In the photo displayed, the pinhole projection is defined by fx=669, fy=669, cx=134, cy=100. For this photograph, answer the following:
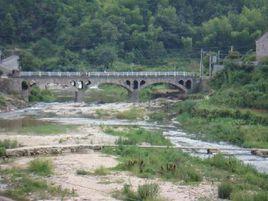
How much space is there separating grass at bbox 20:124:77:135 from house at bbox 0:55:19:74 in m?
38.6

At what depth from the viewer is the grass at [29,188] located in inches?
1465

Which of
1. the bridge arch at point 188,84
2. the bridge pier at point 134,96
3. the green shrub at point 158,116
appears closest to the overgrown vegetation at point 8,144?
the green shrub at point 158,116

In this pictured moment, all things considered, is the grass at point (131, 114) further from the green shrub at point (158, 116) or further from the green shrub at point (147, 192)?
the green shrub at point (147, 192)

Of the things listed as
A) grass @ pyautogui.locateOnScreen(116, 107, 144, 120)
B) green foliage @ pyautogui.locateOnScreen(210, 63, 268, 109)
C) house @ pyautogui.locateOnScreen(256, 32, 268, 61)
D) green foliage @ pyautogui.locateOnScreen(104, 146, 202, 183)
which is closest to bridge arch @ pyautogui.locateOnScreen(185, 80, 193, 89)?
green foliage @ pyautogui.locateOnScreen(210, 63, 268, 109)

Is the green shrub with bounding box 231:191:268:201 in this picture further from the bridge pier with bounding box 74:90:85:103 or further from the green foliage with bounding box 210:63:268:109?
the bridge pier with bounding box 74:90:85:103

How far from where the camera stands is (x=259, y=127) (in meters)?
67.5

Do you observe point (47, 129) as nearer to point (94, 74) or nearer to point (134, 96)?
point (94, 74)

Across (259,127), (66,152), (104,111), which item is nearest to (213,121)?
(259,127)

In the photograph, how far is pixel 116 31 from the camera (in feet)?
481

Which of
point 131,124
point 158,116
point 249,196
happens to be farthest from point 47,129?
point 249,196

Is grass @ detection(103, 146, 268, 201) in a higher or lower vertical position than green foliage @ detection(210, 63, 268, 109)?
lower

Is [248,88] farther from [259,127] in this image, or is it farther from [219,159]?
[219,159]

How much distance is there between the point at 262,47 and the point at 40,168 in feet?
201

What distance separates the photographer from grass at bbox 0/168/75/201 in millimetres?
37219
